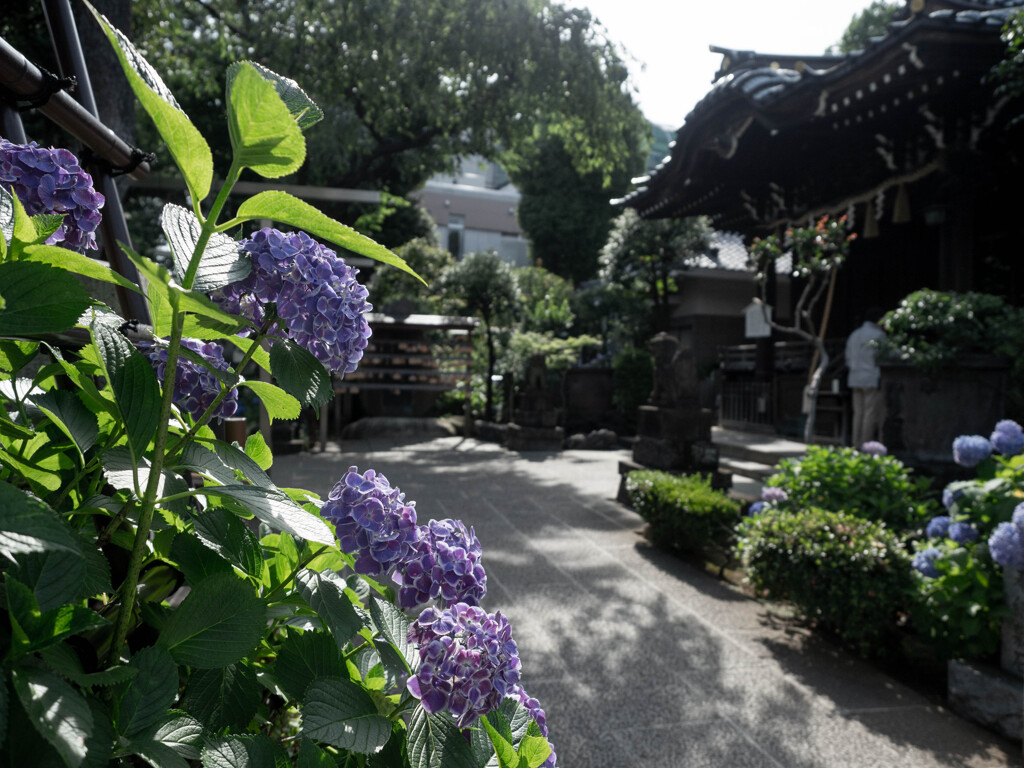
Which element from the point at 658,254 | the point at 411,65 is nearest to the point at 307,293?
the point at 411,65

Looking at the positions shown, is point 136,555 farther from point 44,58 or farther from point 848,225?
point 44,58

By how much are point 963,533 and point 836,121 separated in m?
5.86

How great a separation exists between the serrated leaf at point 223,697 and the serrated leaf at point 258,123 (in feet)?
1.62

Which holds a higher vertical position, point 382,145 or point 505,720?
point 382,145

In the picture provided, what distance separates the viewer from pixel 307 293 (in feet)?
2.39

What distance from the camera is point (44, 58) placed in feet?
30.2

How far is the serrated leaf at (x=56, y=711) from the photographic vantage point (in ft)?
1.46

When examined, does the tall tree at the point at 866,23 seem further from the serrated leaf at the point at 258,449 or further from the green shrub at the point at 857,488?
the serrated leaf at the point at 258,449

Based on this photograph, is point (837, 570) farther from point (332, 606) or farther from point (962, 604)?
point (332, 606)

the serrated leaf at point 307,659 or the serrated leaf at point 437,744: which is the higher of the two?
the serrated leaf at point 307,659

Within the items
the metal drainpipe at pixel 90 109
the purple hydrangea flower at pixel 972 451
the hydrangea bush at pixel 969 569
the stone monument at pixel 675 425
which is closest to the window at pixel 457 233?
the stone monument at pixel 675 425

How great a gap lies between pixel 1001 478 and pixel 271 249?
12.0ft

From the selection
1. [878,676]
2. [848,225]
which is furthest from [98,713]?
[848,225]

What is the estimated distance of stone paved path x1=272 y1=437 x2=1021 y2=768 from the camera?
8.82 feet
